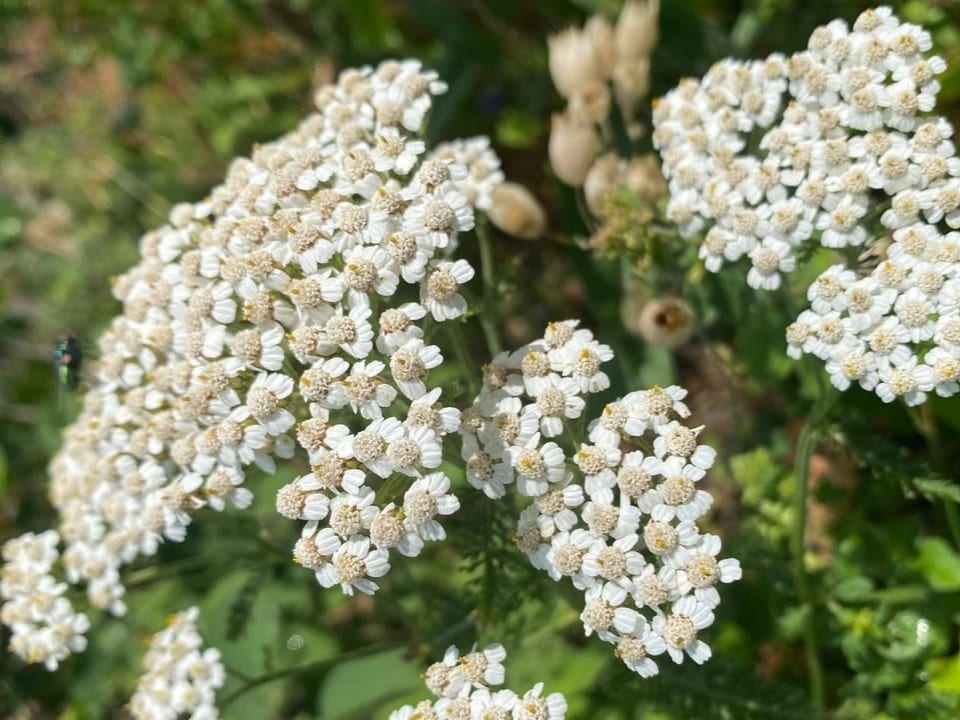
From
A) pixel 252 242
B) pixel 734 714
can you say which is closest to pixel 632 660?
pixel 734 714

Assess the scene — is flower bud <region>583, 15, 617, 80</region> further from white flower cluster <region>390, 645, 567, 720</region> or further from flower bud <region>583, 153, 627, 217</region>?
white flower cluster <region>390, 645, 567, 720</region>

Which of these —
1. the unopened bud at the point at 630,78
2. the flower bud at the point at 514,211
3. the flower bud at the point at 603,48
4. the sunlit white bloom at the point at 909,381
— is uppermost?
the flower bud at the point at 603,48

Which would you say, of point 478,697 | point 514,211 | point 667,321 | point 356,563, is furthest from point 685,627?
point 514,211

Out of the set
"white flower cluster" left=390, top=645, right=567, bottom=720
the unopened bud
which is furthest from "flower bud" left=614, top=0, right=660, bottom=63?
"white flower cluster" left=390, top=645, right=567, bottom=720

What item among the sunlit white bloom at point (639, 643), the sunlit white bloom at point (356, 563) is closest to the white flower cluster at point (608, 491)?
the sunlit white bloom at point (639, 643)

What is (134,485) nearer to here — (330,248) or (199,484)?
(199,484)

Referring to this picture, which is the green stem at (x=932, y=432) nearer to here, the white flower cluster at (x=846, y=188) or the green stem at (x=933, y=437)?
the green stem at (x=933, y=437)
